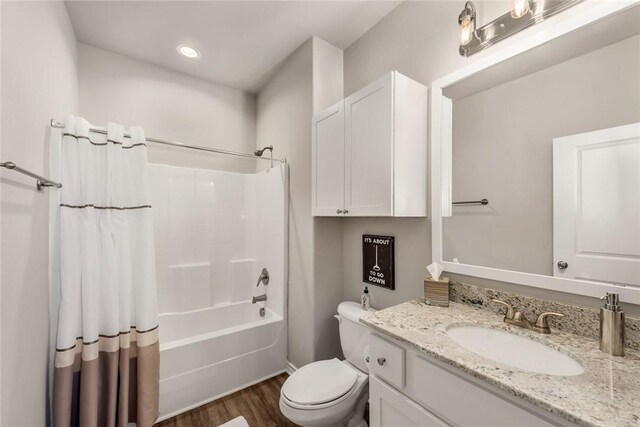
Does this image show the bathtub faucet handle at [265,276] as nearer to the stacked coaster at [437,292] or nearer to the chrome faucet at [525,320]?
the stacked coaster at [437,292]

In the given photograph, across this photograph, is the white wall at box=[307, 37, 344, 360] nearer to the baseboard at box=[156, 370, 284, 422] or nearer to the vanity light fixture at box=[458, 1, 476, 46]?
the baseboard at box=[156, 370, 284, 422]

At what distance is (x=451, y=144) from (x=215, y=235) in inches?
87.6

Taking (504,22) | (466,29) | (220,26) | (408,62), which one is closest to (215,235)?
(220,26)

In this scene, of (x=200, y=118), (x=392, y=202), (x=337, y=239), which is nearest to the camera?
(x=392, y=202)

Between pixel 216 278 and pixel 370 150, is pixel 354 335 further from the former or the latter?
pixel 216 278

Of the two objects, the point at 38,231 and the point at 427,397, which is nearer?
the point at 427,397

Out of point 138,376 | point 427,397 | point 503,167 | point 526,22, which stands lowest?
point 138,376

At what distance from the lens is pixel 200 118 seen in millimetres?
2580

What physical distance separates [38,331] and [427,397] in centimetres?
166

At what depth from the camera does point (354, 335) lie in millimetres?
1622

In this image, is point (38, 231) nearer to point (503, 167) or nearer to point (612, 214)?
point (503, 167)

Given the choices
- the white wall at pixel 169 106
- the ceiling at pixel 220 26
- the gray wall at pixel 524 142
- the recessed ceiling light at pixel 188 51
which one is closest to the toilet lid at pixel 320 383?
the gray wall at pixel 524 142

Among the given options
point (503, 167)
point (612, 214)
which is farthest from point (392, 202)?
point (612, 214)

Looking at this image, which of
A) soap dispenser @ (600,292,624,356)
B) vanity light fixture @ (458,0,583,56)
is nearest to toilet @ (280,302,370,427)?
soap dispenser @ (600,292,624,356)
